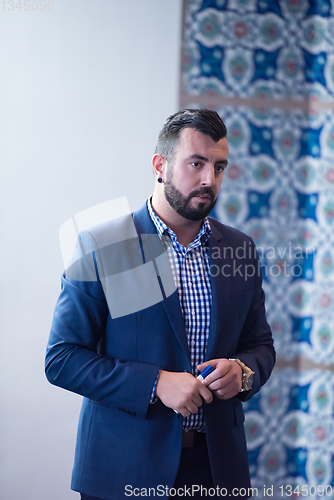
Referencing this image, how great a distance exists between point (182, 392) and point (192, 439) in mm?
233

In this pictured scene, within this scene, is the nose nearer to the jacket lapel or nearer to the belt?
the jacket lapel

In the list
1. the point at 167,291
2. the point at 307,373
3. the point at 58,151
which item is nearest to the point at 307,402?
the point at 307,373

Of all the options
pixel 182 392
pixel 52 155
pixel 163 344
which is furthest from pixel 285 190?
pixel 182 392

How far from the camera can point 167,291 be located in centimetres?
131

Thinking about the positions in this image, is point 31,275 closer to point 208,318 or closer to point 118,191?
point 118,191

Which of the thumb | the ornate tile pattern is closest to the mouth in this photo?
the thumb

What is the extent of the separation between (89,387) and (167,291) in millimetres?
353

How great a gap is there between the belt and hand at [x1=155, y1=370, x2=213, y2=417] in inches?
6.0

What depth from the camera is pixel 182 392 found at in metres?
1.19

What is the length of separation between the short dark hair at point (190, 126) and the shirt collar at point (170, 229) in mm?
186

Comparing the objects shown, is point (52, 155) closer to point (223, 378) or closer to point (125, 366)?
point (125, 366)

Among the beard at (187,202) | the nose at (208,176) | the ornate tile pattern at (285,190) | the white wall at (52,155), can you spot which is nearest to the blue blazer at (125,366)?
the beard at (187,202)

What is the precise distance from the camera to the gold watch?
1.33 metres

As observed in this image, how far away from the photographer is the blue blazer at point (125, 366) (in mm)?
1253
